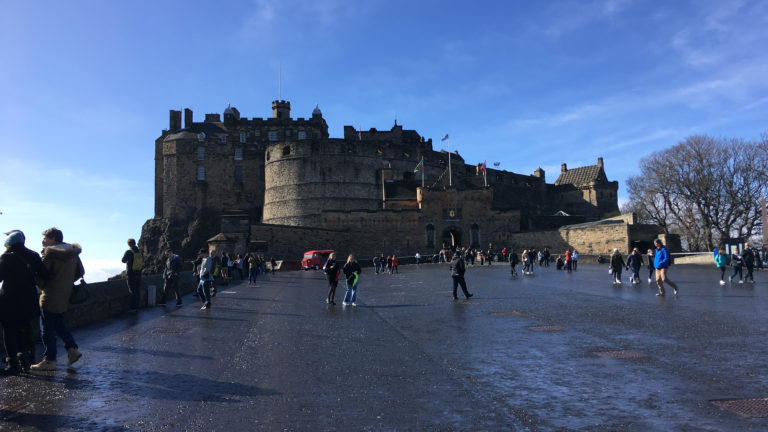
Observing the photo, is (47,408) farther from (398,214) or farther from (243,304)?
(398,214)

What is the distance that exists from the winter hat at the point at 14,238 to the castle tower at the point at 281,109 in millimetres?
62428

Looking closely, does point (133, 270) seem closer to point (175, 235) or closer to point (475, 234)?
point (475, 234)

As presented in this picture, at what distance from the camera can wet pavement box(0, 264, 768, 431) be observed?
12.5ft

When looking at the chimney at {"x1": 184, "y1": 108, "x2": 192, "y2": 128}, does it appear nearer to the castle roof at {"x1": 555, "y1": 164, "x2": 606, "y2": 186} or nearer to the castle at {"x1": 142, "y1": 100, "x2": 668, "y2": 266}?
the castle at {"x1": 142, "y1": 100, "x2": 668, "y2": 266}

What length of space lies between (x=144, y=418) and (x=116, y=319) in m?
6.36

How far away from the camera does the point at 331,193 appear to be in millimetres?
55500

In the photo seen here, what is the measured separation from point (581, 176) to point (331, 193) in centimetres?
3621

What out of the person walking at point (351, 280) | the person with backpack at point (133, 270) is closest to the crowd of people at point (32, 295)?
the person with backpack at point (133, 270)

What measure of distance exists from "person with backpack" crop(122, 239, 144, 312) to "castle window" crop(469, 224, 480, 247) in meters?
40.2

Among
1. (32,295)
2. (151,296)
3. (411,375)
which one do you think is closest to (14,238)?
(32,295)

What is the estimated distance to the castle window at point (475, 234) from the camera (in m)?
49.0

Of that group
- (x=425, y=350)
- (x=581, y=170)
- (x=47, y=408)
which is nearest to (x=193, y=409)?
(x=47, y=408)

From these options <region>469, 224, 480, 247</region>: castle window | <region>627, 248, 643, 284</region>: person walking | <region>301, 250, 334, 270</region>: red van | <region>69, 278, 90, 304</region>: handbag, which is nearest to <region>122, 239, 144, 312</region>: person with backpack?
<region>69, 278, 90, 304</region>: handbag

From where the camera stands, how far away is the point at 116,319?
375 inches
